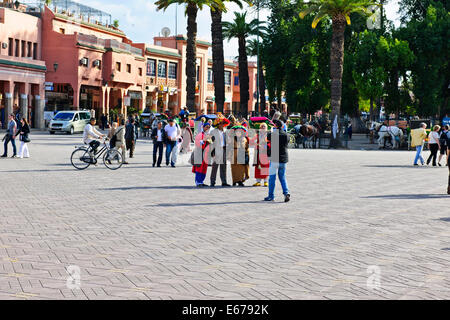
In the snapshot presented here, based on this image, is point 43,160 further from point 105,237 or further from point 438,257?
point 438,257

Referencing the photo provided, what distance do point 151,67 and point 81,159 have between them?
5381 cm

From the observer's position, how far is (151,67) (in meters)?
73.6

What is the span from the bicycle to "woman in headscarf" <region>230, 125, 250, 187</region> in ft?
17.7

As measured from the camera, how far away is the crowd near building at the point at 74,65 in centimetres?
5291

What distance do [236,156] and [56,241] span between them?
28.5ft

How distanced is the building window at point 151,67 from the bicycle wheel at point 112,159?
173 ft

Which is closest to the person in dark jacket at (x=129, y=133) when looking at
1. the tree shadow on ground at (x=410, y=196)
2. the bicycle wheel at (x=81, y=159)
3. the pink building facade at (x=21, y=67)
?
the bicycle wheel at (x=81, y=159)

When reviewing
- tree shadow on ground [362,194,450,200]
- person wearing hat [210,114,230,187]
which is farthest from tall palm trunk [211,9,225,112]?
tree shadow on ground [362,194,450,200]

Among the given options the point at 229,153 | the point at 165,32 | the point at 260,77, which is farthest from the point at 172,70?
the point at 229,153

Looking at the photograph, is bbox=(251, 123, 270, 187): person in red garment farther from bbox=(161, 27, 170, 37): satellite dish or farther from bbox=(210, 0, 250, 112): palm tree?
bbox=(161, 27, 170, 37): satellite dish

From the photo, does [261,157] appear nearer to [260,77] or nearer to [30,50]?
[30,50]

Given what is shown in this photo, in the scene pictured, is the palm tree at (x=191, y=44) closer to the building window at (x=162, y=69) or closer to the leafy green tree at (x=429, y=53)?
the leafy green tree at (x=429, y=53)
